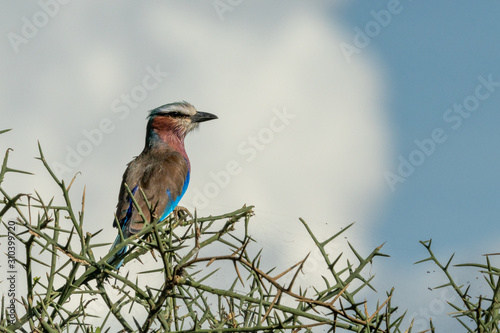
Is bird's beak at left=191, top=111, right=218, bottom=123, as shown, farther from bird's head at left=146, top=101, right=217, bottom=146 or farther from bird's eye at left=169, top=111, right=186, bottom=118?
bird's eye at left=169, top=111, right=186, bottom=118

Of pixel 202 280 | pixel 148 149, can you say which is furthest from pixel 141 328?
pixel 148 149

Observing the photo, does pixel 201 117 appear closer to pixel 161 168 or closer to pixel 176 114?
pixel 176 114

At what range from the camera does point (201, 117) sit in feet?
26.3

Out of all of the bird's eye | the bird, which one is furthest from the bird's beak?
the bird's eye

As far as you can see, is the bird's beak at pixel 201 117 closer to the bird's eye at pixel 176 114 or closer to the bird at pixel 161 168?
the bird at pixel 161 168

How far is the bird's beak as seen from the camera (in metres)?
7.98

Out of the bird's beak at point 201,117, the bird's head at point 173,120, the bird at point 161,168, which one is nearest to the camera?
the bird at point 161,168

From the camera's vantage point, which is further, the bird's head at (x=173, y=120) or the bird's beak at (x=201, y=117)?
the bird's beak at (x=201, y=117)

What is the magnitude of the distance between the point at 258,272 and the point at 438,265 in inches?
37.2

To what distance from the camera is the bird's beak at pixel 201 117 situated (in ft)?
26.2

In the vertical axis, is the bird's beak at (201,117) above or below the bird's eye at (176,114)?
above

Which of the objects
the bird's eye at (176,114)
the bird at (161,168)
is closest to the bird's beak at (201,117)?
the bird at (161,168)

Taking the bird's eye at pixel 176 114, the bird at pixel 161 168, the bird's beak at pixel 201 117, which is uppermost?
the bird's beak at pixel 201 117

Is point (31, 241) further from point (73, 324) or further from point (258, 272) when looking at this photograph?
point (258, 272)
